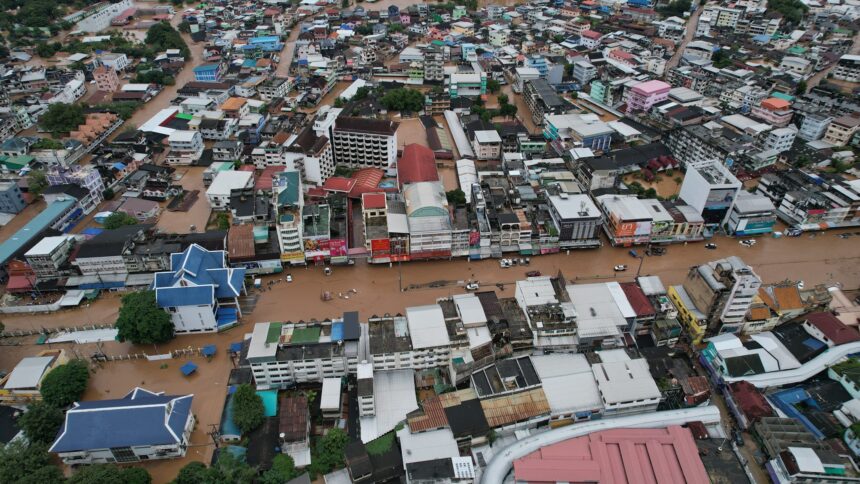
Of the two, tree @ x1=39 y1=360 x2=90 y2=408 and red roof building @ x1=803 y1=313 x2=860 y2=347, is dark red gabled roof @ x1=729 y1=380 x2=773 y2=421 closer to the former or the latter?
red roof building @ x1=803 y1=313 x2=860 y2=347

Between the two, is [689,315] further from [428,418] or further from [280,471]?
[280,471]

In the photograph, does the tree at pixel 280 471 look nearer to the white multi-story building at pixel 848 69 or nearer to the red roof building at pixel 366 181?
the red roof building at pixel 366 181

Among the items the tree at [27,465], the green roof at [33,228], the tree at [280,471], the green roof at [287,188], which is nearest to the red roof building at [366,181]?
the green roof at [287,188]

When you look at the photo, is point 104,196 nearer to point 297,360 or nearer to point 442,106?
point 297,360

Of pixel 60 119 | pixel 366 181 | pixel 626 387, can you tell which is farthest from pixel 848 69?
pixel 60 119

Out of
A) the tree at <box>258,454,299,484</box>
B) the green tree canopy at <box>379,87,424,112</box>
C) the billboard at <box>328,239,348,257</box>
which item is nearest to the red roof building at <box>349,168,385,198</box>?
the billboard at <box>328,239,348,257</box>

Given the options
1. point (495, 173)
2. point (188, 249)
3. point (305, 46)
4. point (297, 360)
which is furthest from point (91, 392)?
point (305, 46)
